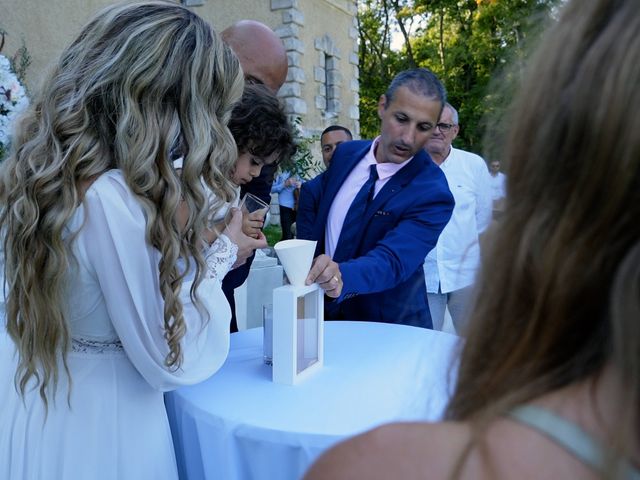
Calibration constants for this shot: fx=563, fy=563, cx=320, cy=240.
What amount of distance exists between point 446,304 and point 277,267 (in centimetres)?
139

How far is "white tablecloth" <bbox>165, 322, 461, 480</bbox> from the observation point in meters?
1.43

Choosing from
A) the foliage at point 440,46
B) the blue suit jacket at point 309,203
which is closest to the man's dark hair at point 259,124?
the blue suit jacket at point 309,203

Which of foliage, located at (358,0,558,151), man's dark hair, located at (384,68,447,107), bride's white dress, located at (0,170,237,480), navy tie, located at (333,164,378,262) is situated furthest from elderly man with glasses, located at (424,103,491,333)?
foliage, located at (358,0,558,151)

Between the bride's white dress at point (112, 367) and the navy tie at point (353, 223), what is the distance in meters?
1.03

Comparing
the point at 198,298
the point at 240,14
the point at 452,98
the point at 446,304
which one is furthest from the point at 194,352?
the point at 452,98

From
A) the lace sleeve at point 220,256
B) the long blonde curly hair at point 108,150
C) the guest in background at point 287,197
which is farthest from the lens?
the guest in background at point 287,197

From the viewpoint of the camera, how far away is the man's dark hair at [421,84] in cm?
274

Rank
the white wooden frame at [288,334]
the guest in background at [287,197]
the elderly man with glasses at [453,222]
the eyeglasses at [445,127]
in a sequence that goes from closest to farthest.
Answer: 1. the white wooden frame at [288,334]
2. the elderly man with glasses at [453,222]
3. the eyeglasses at [445,127]
4. the guest in background at [287,197]

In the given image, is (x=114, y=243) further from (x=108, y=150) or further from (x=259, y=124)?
(x=259, y=124)

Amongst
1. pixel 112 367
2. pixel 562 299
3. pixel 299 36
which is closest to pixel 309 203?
pixel 112 367

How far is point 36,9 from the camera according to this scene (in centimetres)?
779

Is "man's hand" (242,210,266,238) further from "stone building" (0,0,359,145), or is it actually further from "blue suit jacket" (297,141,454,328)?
"stone building" (0,0,359,145)

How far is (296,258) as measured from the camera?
1.72 meters

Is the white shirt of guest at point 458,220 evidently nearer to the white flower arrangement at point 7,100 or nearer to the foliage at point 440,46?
the white flower arrangement at point 7,100
